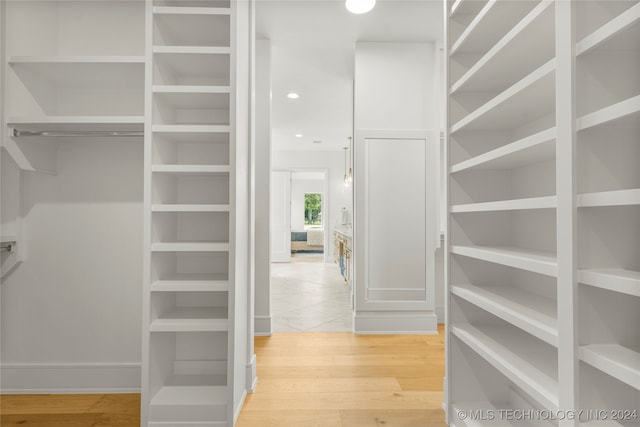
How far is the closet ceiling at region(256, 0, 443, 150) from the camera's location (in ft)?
9.16

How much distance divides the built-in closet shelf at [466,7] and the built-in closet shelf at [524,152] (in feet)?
2.42

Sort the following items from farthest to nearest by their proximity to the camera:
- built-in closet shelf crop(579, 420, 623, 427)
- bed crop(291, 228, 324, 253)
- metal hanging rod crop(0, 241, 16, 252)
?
1. bed crop(291, 228, 324, 253)
2. metal hanging rod crop(0, 241, 16, 252)
3. built-in closet shelf crop(579, 420, 623, 427)

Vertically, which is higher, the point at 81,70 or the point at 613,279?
the point at 81,70

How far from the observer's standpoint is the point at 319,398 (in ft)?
6.51

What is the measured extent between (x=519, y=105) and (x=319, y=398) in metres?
1.78

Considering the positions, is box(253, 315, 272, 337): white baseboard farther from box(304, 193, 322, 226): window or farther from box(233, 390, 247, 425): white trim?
box(304, 193, 322, 226): window

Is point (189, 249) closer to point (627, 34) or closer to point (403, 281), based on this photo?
point (627, 34)

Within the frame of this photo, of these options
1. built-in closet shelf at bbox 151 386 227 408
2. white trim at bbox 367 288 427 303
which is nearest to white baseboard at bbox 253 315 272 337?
white trim at bbox 367 288 427 303

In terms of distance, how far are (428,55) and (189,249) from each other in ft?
9.44

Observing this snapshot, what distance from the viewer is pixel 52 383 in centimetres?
205

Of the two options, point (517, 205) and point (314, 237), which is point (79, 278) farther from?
point (314, 237)

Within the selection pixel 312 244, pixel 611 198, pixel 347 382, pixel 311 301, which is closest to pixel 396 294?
pixel 347 382

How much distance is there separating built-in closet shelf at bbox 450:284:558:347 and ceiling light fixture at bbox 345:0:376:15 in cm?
227

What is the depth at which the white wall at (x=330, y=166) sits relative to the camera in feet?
27.3
